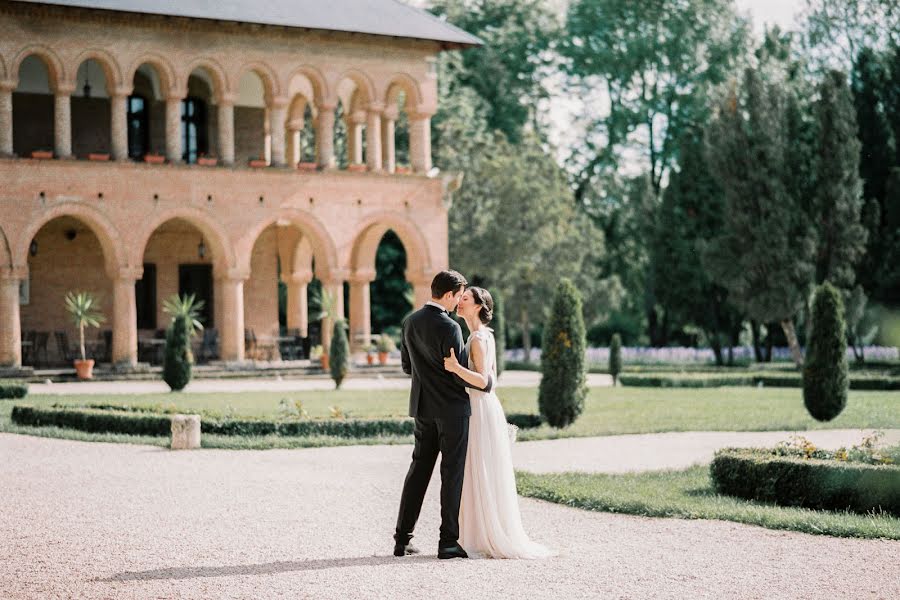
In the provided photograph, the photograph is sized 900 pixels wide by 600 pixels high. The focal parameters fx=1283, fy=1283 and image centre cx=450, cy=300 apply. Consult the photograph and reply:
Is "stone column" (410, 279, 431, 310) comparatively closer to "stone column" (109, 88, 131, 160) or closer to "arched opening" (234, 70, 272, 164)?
"arched opening" (234, 70, 272, 164)

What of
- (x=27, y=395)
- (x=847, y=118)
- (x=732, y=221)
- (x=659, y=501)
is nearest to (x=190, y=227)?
(x=27, y=395)

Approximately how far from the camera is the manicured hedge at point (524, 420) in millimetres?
18500

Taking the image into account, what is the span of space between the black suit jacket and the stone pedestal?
771 cm

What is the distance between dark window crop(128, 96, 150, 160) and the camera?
113ft

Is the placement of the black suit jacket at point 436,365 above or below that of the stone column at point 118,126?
below

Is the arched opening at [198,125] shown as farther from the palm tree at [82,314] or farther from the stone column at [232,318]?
the palm tree at [82,314]

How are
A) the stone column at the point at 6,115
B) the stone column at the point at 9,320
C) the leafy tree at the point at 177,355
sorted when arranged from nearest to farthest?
1. the leafy tree at the point at 177,355
2. the stone column at the point at 9,320
3. the stone column at the point at 6,115

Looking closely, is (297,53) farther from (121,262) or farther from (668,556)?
(668,556)

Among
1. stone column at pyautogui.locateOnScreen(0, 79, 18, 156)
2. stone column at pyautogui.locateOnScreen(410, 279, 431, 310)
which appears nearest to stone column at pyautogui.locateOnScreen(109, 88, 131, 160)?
stone column at pyautogui.locateOnScreen(0, 79, 18, 156)

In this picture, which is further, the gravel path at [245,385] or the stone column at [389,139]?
the stone column at [389,139]

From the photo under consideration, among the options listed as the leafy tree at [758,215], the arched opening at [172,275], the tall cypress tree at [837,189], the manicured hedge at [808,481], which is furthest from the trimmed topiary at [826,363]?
the arched opening at [172,275]

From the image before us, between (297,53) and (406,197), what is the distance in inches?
186

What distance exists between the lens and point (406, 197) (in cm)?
3444

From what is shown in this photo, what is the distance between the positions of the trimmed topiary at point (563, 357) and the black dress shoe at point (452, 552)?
31.9 ft
